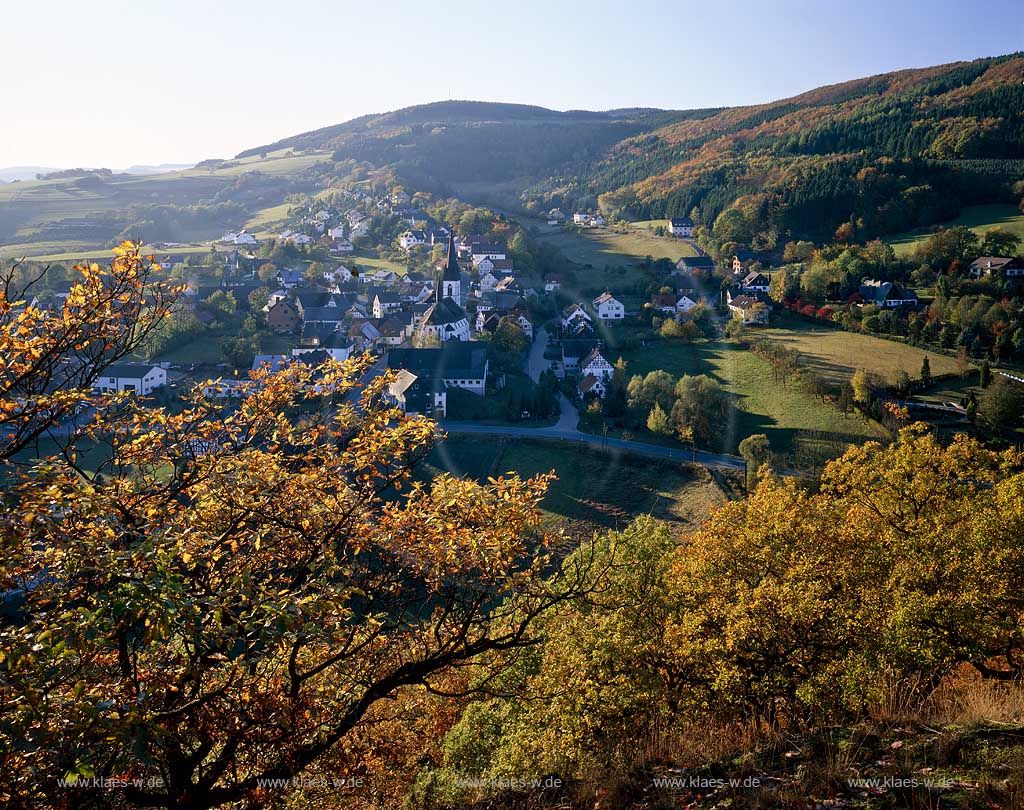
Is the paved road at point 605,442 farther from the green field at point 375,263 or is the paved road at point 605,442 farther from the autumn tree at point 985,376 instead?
the green field at point 375,263

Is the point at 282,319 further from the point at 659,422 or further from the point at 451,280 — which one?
the point at 659,422

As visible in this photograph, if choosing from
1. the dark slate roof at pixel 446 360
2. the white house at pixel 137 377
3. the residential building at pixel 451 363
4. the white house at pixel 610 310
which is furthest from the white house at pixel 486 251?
the white house at pixel 137 377

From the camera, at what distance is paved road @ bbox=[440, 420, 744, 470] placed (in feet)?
113

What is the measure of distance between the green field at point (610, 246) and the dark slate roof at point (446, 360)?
33583 mm

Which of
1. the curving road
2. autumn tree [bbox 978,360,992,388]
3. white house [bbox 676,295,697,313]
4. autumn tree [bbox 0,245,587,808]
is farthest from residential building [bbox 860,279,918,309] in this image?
autumn tree [bbox 0,245,587,808]

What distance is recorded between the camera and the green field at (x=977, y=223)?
65.9m

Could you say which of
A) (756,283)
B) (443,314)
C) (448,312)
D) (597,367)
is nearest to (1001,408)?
(597,367)

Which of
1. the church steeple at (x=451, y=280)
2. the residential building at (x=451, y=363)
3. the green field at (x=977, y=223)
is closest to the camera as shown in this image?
the residential building at (x=451, y=363)

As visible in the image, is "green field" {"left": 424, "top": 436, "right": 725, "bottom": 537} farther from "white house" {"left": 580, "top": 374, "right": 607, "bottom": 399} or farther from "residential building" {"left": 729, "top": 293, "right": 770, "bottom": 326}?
"residential building" {"left": 729, "top": 293, "right": 770, "bottom": 326}

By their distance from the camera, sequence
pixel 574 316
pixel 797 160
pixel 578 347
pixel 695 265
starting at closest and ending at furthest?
pixel 578 347 < pixel 574 316 < pixel 695 265 < pixel 797 160

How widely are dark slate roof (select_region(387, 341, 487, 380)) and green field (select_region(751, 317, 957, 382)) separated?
21226 millimetres

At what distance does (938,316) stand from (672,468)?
2856cm

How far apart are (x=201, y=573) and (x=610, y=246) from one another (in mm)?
82506

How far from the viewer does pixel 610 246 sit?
83875 millimetres
